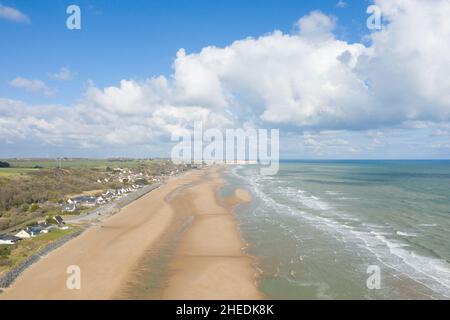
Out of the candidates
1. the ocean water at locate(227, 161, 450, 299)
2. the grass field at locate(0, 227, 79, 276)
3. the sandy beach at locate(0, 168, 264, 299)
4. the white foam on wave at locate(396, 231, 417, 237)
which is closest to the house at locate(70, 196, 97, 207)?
the sandy beach at locate(0, 168, 264, 299)

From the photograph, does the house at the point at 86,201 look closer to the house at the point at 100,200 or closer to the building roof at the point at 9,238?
the house at the point at 100,200

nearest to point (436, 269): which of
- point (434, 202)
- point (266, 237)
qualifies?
point (266, 237)

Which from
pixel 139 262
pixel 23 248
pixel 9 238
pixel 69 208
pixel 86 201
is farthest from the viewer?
pixel 86 201

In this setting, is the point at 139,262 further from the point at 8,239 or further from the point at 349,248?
the point at 349,248

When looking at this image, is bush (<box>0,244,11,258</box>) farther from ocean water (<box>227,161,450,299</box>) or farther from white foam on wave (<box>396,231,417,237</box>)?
white foam on wave (<box>396,231,417,237</box>)

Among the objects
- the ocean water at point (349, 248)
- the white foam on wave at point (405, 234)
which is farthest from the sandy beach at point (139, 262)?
the white foam on wave at point (405, 234)

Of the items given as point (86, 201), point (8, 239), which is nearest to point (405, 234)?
point (8, 239)

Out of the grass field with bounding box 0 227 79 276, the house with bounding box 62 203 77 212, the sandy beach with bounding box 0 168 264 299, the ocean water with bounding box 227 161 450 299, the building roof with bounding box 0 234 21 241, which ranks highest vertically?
the building roof with bounding box 0 234 21 241
